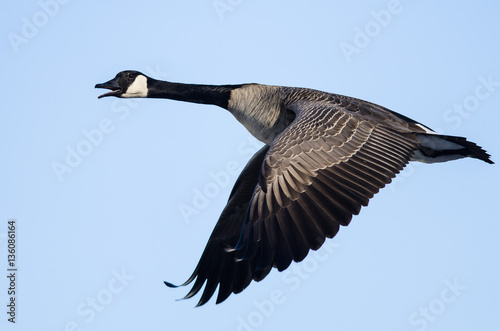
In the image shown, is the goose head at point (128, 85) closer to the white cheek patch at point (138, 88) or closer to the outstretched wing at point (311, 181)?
the white cheek patch at point (138, 88)

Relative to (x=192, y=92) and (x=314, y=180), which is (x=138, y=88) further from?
(x=314, y=180)

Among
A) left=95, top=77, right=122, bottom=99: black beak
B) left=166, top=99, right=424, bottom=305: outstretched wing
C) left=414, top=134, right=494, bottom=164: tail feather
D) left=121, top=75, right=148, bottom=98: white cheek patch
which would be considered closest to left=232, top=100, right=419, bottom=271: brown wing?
left=166, top=99, right=424, bottom=305: outstretched wing

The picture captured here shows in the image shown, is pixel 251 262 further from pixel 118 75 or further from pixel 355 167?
pixel 118 75

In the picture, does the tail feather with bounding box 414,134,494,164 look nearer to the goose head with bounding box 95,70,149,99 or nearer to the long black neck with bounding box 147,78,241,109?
the long black neck with bounding box 147,78,241,109

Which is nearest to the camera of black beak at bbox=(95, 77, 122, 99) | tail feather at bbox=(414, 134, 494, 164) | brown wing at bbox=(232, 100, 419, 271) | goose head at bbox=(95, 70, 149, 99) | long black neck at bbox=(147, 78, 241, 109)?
brown wing at bbox=(232, 100, 419, 271)

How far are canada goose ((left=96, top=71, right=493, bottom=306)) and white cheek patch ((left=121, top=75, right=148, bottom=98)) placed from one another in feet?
0.05

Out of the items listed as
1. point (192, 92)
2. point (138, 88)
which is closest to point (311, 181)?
point (192, 92)

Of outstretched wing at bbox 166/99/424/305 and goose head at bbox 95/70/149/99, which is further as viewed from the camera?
goose head at bbox 95/70/149/99

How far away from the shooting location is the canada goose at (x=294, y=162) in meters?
7.84

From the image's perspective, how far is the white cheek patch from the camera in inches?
458

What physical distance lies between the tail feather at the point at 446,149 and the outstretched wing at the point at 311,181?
0.86ft

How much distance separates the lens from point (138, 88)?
1170cm

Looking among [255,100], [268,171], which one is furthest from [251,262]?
[255,100]

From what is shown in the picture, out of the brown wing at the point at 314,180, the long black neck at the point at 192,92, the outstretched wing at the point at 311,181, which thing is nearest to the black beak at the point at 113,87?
the long black neck at the point at 192,92
